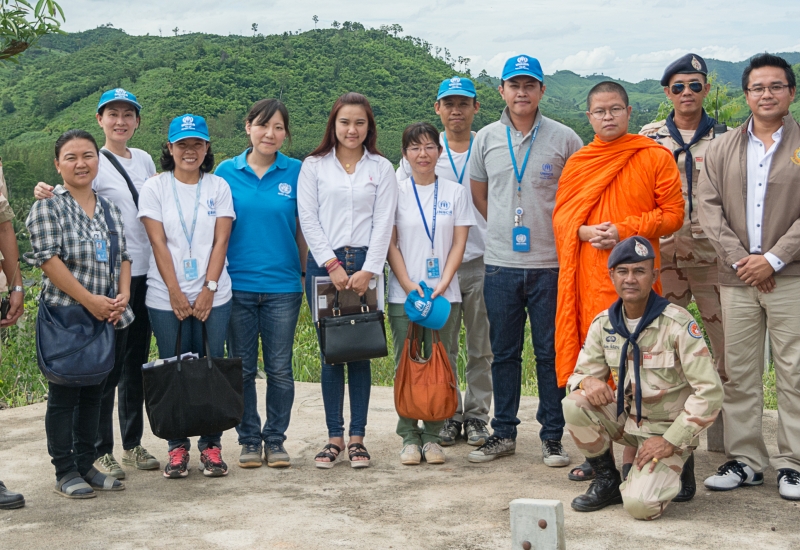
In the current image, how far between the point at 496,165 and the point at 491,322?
88 cm

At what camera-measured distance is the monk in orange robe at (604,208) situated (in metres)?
4.30

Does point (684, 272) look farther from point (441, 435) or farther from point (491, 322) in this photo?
point (441, 435)

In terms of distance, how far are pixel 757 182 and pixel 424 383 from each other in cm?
201

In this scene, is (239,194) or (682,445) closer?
(682,445)

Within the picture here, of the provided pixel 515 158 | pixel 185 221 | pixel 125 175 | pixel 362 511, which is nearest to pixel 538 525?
pixel 362 511

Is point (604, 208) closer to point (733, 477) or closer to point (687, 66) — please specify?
point (687, 66)

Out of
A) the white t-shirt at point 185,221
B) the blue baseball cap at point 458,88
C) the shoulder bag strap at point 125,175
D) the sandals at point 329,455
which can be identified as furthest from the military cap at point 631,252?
the shoulder bag strap at point 125,175

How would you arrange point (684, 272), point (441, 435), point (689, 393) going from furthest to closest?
point (441, 435)
point (684, 272)
point (689, 393)

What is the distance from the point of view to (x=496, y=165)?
479 centimetres

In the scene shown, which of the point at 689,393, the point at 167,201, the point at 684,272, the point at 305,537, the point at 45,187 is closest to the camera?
the point at 305,537

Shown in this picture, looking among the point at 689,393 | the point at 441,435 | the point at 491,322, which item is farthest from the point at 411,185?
A: the point at 689,393

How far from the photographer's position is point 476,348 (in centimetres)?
531

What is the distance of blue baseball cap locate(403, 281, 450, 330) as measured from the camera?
4633mm

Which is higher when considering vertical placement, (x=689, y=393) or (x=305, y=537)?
(x=689, y=393)
